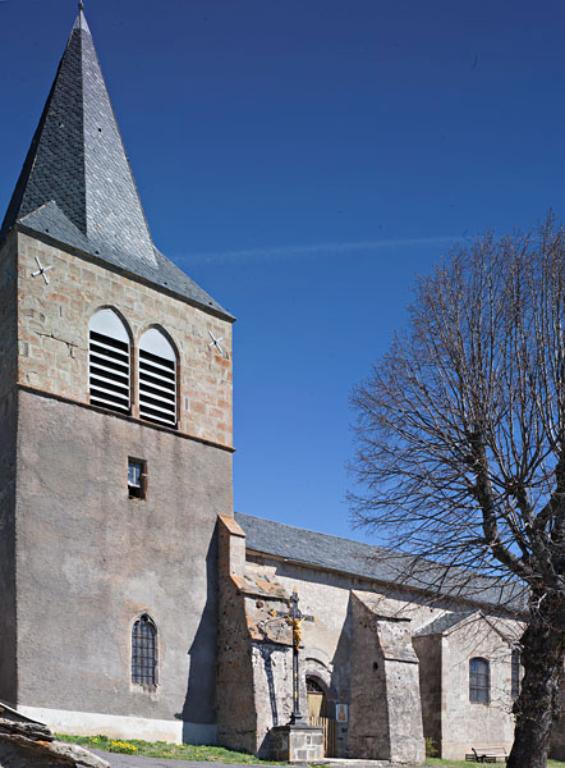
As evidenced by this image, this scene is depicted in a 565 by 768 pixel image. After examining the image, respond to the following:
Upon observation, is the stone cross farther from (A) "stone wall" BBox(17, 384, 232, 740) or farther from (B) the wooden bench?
(B) the wooden bench

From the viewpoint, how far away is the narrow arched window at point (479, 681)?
96.7 feet

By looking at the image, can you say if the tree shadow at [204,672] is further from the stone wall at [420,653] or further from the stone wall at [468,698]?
the stone wall at [468,698]

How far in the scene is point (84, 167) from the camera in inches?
955

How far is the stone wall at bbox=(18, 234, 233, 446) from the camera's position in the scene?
67.6 ft

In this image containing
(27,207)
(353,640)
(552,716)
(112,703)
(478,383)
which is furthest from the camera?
(353,640)

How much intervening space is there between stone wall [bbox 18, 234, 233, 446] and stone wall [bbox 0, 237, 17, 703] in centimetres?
33

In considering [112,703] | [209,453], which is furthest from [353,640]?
[112,703]

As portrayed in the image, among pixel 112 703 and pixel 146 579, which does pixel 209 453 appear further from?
pixel 112 703

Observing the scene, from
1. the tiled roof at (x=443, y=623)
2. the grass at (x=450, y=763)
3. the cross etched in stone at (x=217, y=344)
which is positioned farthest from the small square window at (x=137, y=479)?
the tiled roof at (x=443, y=623)

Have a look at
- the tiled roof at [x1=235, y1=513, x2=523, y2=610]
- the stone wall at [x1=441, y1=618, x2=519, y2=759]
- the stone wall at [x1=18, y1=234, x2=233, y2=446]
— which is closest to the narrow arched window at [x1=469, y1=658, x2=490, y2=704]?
the stone wall at [x1=441, y1=618, x2=519, y2=759]

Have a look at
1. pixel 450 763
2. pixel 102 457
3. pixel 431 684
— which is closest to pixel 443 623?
pixel 431 684

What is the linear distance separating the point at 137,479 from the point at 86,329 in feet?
11.3

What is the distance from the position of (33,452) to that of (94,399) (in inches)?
77.7

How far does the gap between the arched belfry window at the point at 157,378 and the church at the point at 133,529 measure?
0.04m
